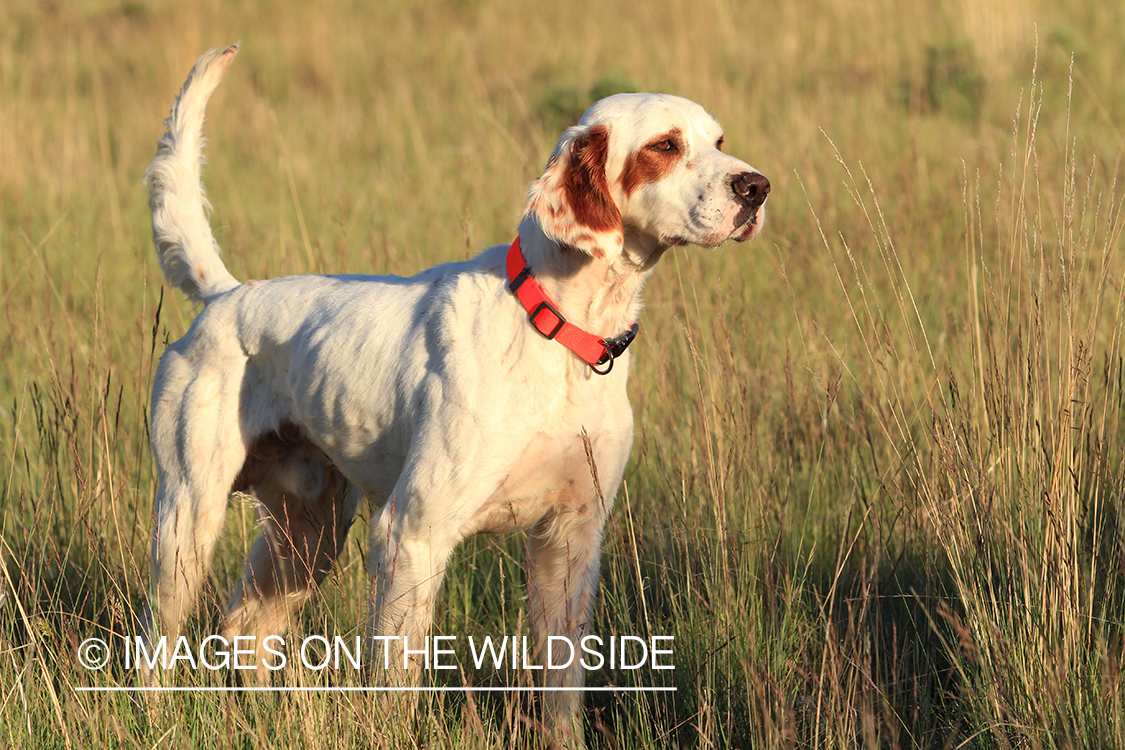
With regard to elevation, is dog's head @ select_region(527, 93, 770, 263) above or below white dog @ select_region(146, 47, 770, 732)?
above

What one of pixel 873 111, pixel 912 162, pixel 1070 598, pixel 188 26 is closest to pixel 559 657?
pixel 1070 598

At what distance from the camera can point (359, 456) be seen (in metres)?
2.81

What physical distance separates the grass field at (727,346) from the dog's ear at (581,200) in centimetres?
37

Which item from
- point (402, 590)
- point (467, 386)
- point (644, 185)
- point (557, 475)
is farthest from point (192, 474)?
point (644, 185)

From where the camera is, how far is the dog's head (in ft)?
7.95

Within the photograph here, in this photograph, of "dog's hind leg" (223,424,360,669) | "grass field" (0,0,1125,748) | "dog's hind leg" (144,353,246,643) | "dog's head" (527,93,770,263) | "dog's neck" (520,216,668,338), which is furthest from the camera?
"dog's hind leg" (223,424,360,669)

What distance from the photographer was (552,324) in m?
2.51

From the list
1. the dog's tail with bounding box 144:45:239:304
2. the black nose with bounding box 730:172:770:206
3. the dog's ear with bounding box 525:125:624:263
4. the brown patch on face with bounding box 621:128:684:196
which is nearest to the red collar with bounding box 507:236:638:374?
the dog's ear with bounding box 525:125:624:263

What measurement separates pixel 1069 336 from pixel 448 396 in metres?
1.39

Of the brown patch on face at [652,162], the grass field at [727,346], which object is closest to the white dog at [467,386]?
the brown patch on face at [652,162]

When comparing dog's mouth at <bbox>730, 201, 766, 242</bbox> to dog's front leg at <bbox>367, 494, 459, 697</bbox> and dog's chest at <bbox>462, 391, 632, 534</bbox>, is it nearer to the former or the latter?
dog's chest at <bbox>462, 391, 632, 534</bbox>

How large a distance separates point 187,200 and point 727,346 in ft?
5.60

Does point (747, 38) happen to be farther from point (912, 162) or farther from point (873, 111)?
point (912, 162)

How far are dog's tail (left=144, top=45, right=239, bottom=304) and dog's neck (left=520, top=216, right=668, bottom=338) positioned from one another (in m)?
1.10
